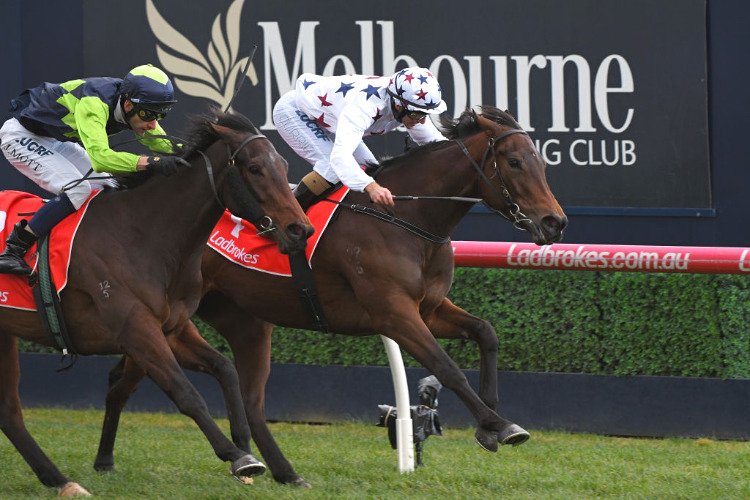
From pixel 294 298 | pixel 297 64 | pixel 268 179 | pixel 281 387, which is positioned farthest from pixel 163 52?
pixel 268 179

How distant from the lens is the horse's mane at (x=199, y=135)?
510 centimetres

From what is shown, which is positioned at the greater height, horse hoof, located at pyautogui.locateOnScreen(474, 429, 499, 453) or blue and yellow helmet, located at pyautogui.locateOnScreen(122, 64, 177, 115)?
blue and yellow helmet, located at pyautogui.locateOnScreen(122, 64, 177, 115)

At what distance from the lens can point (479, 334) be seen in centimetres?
579

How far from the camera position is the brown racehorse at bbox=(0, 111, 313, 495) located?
15.9ft

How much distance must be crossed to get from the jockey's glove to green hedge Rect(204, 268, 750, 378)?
285 centimetres

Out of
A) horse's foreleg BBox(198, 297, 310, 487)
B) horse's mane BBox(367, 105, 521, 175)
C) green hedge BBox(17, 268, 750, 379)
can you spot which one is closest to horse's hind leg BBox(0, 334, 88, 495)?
horse's foreleg BBox(198, 297, 310, 487)

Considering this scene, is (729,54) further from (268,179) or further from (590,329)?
(268,179)

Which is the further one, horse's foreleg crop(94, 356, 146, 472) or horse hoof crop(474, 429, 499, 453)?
horse's foreleg crop(94, 356, 146, 472)

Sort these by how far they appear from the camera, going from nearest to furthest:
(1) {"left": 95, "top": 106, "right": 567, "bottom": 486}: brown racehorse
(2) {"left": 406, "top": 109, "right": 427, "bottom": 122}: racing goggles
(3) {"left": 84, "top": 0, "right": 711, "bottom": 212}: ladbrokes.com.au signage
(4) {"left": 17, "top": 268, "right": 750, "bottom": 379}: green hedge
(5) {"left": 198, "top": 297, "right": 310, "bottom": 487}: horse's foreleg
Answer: (1) {"left": 95, "top": 106, "right": 567, "bottom": 486}: brown racehorse < (2) {"left": 406, "top": 109, "right": 427, "bottom": 122}: racing goggles < (5) {"left": 198, "top": 297, "right": 310, "bottom": 487}: horse's foreleg < (4) {"left": 17, "top": 268, "right": 750, "bottom": 379}: green hedge < (3) {"left": 84, "top": 0, "right": 711, "bottom": 212}: ladbrokes.com.au signage

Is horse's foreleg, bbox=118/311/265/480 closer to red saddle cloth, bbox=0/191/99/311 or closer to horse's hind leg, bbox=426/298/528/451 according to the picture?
red saddle cloth, bbox=0/191/99/311

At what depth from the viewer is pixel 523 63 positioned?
25.5 ft

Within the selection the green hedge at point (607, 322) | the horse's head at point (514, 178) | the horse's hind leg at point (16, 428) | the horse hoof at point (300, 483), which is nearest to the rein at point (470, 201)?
the horse's head at point (514, 178)

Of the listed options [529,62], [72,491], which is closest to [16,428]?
[72,491]

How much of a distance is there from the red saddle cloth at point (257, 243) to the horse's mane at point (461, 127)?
31 cm
